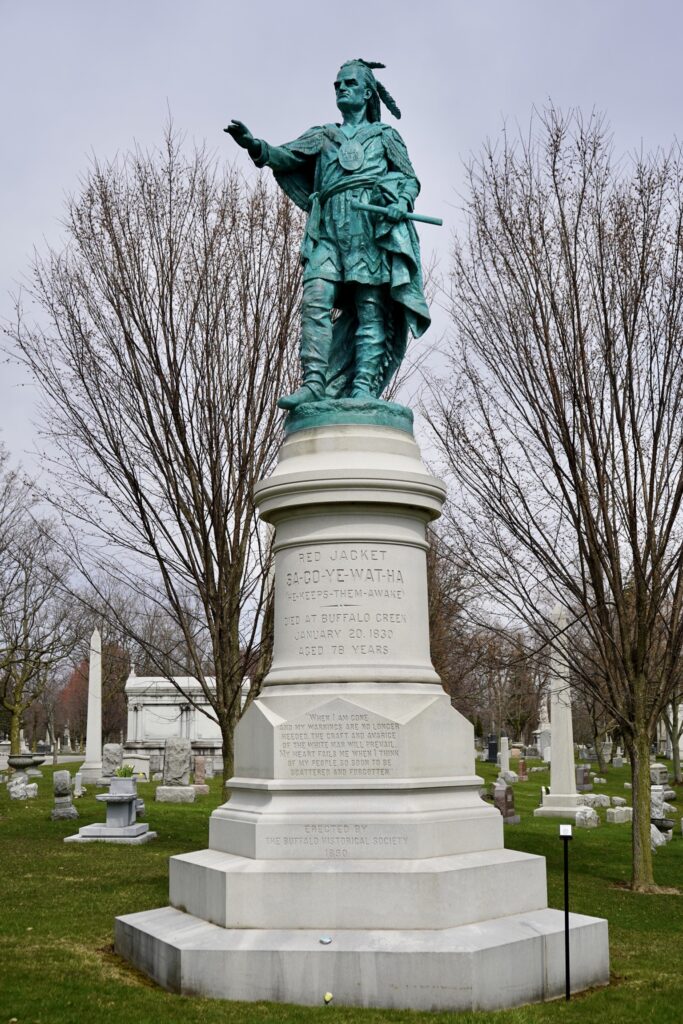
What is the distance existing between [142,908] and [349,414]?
4.69 meters

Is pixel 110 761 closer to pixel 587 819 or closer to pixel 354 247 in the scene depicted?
pixel 587 819

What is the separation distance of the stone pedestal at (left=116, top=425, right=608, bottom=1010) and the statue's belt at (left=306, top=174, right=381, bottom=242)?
6.37 feet

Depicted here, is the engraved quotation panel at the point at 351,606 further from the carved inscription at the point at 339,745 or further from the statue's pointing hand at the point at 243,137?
the statue's pointing hand at the point at 243,137

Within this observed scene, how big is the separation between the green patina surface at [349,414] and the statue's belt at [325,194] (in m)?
1.58

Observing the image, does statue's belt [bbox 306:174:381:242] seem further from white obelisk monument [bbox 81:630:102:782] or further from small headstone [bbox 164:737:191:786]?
white obelisk monument [bbox 81:630:102:782]

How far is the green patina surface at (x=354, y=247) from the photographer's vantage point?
8.53 metres

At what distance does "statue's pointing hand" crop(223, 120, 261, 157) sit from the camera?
8383mm

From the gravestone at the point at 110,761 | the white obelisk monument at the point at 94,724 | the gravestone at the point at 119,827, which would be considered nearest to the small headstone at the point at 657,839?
the gravestone at the point at 119,827

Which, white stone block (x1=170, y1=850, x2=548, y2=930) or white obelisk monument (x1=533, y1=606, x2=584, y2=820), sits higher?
white stone block (x1=170, y1=850, x2=548, y2=930)

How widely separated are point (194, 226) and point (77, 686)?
69645 millimetres

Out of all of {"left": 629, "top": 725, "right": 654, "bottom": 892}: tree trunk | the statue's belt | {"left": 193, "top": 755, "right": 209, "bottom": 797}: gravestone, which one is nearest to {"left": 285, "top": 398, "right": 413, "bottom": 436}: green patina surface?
the statue's belt

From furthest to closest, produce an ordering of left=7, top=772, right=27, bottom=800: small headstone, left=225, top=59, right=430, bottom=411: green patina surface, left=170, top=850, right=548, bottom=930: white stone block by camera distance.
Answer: left=7, top=772, right=27, bottom=800: small headstone < left=225, top=59, right=430, bottom=411: green patina surface < left=170, top=850, right=548, bottom=930: white stone block

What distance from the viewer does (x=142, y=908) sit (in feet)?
28.6

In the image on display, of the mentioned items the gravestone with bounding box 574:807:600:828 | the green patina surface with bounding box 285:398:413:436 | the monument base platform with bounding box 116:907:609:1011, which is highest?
the green patina surface with bounding box 285:398:413:436
